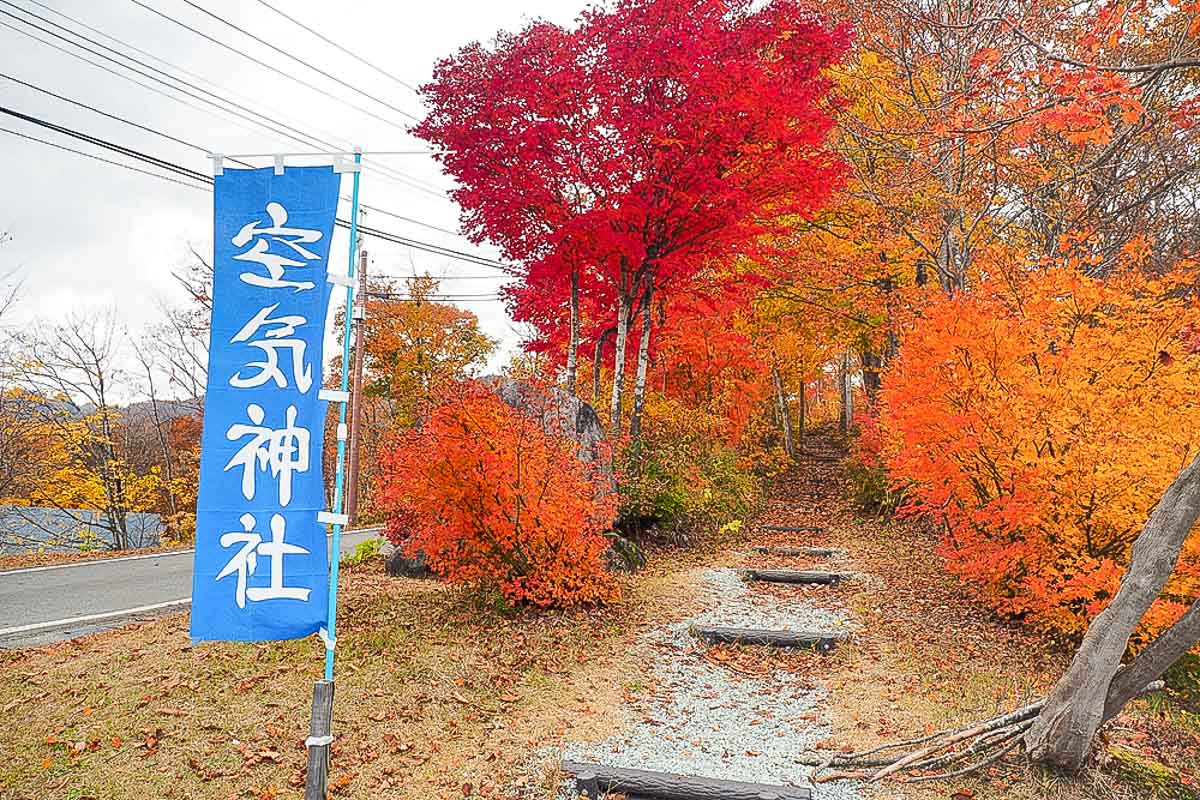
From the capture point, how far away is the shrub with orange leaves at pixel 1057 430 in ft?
19.5

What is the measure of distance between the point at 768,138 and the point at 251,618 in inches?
326

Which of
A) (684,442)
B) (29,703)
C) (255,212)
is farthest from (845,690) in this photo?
(684,442)

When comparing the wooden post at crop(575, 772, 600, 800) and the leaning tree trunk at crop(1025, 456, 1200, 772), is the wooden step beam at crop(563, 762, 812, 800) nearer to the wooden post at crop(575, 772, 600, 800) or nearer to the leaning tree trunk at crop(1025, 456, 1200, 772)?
the wooden post at crop(575, 772, 600, 800)

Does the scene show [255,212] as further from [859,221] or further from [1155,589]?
[859,221]

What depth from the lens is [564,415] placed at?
356 inches

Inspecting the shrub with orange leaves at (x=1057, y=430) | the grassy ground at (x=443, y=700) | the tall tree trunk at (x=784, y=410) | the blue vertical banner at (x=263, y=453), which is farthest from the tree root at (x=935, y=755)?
the tall tree trunk at (x=784, y=410)

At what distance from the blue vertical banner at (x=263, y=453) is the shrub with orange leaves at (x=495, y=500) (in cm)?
303

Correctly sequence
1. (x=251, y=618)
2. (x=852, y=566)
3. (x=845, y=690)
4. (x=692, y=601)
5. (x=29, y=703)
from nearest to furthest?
(x=251, y=618) < (x=29, y=703) < (x=845, y=690) < (x=692, y=601) < (x=852, y=566)

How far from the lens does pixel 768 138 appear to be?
9203 mm

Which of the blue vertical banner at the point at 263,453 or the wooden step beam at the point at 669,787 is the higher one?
the blue vertical banner at the point at 263,453

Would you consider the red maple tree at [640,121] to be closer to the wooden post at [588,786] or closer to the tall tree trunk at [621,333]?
the tall tree trunk at [621,333]

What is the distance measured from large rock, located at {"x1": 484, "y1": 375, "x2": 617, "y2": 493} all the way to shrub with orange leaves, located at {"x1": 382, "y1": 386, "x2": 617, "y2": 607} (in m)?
0.68

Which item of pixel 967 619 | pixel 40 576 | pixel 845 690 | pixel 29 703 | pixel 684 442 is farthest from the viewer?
pixel 684 442

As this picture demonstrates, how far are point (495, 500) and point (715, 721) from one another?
114 inches
